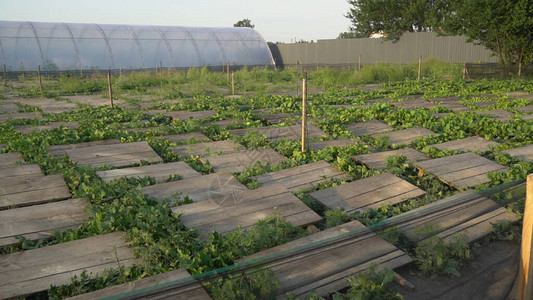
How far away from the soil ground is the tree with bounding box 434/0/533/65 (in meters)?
17.1

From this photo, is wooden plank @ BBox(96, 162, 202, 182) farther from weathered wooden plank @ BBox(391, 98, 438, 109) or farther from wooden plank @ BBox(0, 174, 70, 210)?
weathered wooden plank @ BBox(391, 98, 438, 109)

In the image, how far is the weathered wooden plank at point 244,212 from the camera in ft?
14.2

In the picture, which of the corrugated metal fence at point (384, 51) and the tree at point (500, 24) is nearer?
the tree at point (500, 24)

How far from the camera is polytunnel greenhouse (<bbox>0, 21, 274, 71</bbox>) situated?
23578mm

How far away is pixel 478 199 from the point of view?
383cm

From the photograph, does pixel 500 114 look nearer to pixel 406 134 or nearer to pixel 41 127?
pixel 406 134

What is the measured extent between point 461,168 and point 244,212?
10.5 feet

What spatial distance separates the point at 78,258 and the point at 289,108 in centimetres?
799

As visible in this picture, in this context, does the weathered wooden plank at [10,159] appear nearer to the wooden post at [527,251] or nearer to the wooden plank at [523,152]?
the wooden post at [527,251]

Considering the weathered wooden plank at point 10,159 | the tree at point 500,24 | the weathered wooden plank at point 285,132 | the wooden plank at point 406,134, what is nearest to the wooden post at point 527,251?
the wooden plank at point 406,134

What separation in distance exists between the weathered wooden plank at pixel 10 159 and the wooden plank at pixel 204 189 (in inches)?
102

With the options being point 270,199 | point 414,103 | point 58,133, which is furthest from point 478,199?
point 414,103

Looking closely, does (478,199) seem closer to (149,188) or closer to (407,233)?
(407,233)

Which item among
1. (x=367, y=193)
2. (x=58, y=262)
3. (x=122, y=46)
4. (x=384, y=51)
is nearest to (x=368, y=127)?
(x=367, y=193)
